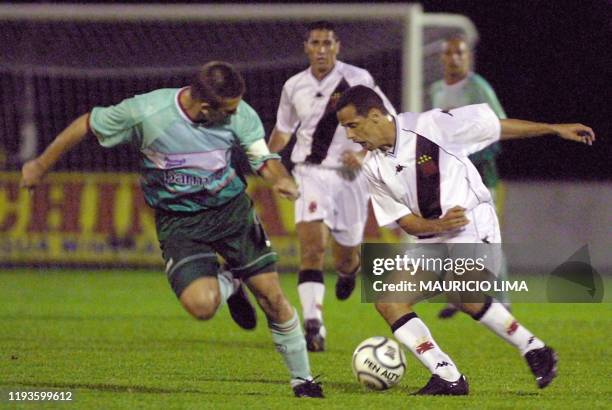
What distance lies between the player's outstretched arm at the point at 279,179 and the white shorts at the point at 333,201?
10.0 ft

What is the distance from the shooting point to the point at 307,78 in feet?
32.7

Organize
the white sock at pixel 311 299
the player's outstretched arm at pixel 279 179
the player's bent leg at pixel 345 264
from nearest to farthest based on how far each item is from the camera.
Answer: the player's outstretched arm at pixel 279 179 < the white sock at pixel 311 299 < the player's bent leg at pixel 345 264

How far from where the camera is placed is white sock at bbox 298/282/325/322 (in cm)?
955

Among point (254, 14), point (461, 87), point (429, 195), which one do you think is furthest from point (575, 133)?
point (254, 14)

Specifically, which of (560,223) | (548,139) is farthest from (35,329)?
(548,139)

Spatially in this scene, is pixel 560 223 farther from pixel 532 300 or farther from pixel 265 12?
pixel 265 12

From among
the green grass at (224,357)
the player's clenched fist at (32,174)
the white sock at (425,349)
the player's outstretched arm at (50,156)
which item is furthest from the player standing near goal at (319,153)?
the player's clenched fist at (32,174)

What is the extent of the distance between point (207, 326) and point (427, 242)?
4259mm

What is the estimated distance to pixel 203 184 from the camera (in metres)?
7.11

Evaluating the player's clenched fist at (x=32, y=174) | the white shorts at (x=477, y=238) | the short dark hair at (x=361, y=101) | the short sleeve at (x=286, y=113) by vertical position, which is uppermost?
the short sleeve at (x=286, y=113)

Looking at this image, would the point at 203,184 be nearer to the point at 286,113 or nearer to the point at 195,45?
the point at 286,113

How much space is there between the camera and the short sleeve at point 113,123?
6.83 meters

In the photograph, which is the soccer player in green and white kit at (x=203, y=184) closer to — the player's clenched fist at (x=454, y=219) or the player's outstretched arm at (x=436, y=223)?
the player's outstretched arm at (x=436, y=223)

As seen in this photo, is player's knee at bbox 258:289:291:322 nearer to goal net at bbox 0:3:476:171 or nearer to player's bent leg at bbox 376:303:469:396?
player's bent leg at bbox 376:303:469:396
